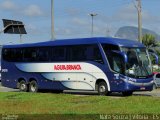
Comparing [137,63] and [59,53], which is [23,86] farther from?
[137,63]

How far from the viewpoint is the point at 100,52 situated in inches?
1113

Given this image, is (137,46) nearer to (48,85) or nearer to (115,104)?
(48,85)

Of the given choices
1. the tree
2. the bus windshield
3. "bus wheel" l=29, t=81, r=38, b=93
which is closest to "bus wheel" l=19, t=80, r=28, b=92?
"bus wheel" l=29, t=81, r=38, b=93

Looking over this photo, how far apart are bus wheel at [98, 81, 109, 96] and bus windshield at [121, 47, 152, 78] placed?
1.75 metres

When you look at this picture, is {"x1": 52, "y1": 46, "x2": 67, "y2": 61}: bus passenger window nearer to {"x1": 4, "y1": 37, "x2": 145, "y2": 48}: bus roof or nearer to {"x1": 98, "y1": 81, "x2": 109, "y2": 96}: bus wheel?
{"x1": 4, "y1": 37, "x2": 145, "y2": 48}: bus roof

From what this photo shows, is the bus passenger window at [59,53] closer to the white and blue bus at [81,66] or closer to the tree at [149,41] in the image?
the white and blue bus at [81,66]

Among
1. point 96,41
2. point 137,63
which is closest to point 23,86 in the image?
point 96,41

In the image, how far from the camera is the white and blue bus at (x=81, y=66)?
1095 inches

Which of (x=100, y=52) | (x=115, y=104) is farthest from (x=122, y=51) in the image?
(x=115, y=104)

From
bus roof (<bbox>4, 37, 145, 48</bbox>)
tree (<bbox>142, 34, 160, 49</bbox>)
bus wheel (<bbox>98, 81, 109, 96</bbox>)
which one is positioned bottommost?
bus wheel (<bbox>98, 81, 109, 96</bbox>)

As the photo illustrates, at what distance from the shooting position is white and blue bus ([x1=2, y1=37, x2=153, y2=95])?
1095 inches

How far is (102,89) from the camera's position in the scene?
28828 mm

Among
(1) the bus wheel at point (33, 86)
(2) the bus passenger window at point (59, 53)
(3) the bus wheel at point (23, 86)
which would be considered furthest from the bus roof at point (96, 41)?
(3) the bus wheel at point (23, 86)

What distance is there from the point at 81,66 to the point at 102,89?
6.12 ft
